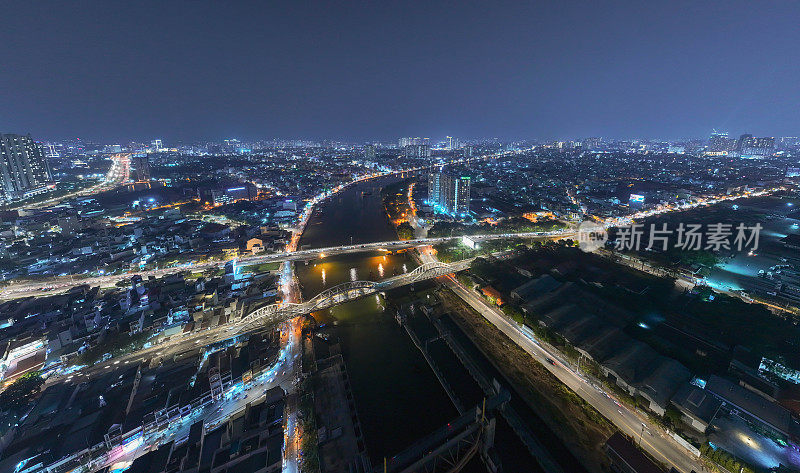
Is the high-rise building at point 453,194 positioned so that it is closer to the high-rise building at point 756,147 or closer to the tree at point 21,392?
the tree at point 21,392

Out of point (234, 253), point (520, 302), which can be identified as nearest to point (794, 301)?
point (520, 302)

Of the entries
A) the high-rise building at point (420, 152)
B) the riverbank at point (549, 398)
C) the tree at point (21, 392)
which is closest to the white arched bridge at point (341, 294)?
the riverbank at point (549, 398)

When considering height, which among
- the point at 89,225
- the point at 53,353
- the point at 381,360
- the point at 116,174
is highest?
the point at 116,174

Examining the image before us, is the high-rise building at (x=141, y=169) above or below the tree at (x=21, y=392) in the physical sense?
above

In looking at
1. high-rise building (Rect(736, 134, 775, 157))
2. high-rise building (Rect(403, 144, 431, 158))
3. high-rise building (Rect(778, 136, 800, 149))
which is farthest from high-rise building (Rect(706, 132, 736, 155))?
high-rise building (Rect(403, 144, 431, 158))

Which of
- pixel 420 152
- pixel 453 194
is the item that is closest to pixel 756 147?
pixel 420 152

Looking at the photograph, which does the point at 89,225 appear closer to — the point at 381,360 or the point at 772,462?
the point at 381,360
